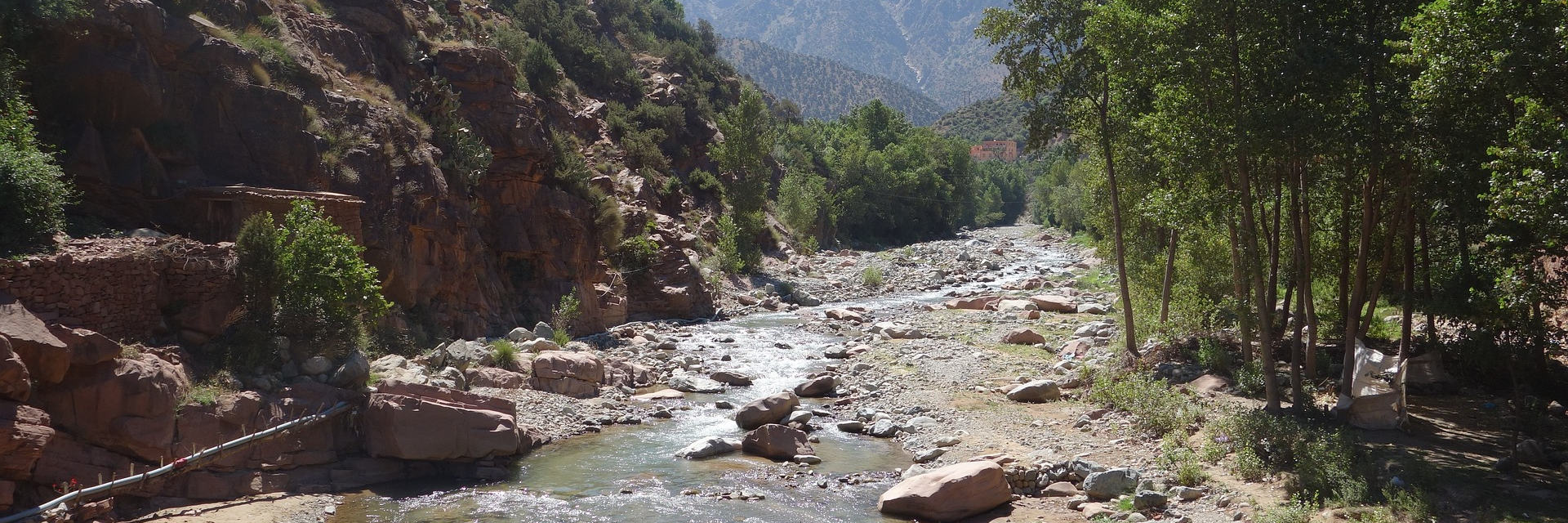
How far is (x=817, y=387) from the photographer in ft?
71.9

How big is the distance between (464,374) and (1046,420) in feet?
40.3

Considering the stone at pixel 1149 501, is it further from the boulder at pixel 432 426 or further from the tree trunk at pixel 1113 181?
the boulder at pixel 432 426

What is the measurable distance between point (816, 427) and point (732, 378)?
5201mm

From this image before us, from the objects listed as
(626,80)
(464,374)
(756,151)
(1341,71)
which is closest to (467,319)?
(464,374)

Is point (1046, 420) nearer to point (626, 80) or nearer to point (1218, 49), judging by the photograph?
point (1218, 49)

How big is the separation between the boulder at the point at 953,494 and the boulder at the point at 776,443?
3.28 m

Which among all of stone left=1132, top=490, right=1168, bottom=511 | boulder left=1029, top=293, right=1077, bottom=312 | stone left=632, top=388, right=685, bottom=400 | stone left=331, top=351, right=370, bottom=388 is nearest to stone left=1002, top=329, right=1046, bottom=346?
boulder left=1029, top=293, right=1077, bottom=312

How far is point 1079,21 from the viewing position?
64.1 feet

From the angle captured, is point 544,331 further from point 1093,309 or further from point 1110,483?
point 1093,309

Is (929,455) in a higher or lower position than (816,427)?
higher

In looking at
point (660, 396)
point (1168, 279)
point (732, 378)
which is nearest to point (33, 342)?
point (660, 396)

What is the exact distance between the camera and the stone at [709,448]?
646 inches

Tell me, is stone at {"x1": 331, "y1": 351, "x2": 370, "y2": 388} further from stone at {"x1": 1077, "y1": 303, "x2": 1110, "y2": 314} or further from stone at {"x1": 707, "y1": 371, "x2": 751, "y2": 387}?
stone at {"x1": 1077, "y1": 303, "x2": 1110, "y2": 314}

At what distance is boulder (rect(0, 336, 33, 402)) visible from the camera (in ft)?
36.1
